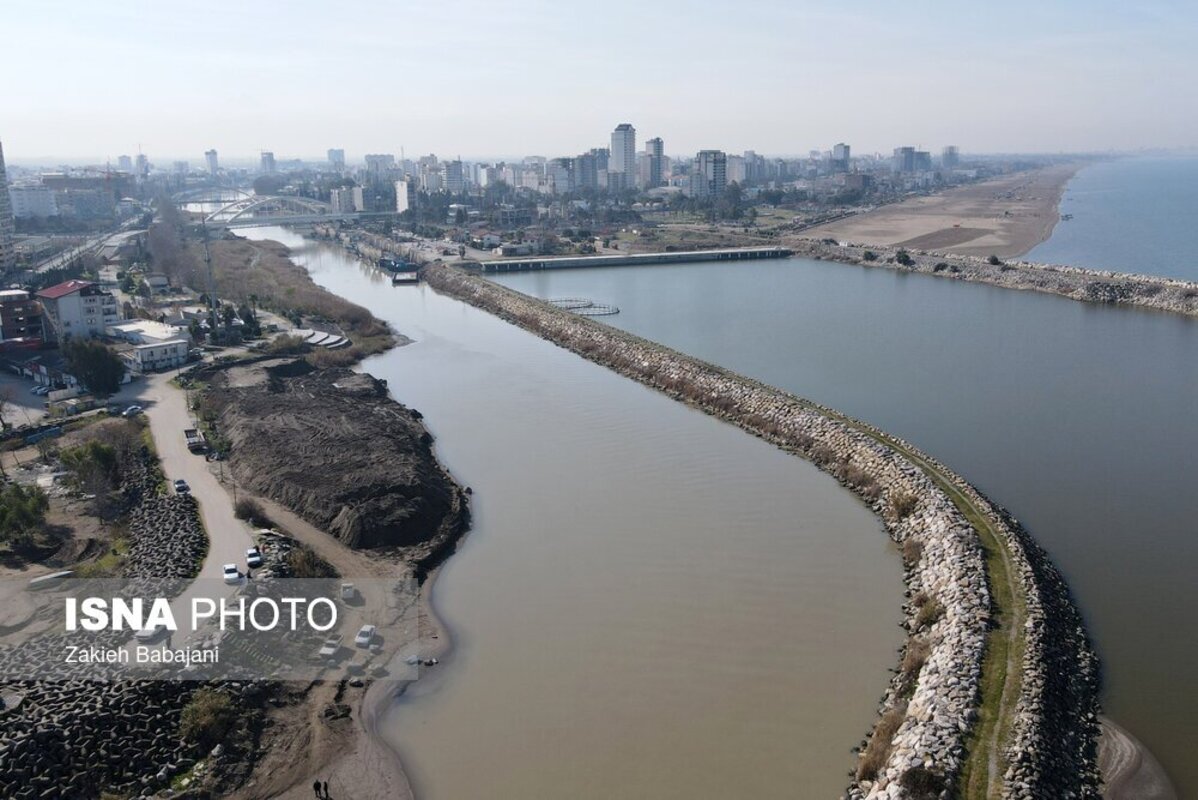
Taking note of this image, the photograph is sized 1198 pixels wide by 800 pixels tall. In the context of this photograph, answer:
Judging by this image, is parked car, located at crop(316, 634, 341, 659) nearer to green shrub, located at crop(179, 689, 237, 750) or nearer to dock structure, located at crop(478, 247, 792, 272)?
green shrub, located at crop(179, 689, 237, 750)

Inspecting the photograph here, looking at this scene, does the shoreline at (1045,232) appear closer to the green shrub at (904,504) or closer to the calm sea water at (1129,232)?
the calm sea water at (1129,232)

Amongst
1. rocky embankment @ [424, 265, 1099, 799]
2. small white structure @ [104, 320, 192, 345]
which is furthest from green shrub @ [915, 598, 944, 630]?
small white structure @ [104, 320, 192, 345]

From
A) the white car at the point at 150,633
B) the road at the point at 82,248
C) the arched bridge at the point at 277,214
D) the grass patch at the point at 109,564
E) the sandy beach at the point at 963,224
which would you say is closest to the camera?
the white car at the point at 150,633

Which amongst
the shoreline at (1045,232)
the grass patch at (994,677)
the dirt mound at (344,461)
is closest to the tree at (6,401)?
the dirt mound at (344,461)

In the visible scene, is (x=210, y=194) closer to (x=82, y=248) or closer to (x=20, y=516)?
(x=82, y=248)

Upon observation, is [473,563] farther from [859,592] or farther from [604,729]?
[859,592]

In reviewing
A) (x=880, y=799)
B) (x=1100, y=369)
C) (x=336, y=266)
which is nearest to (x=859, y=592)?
(x=880, y=799)
